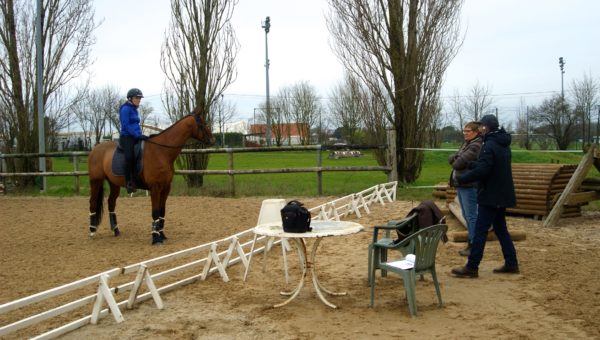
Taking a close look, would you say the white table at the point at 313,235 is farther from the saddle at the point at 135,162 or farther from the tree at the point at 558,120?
the tree at the point at 558,120

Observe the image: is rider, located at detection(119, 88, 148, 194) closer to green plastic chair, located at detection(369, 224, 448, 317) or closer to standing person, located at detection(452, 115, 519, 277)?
green plastic chair, located at detection(369, 224, 448, 317)

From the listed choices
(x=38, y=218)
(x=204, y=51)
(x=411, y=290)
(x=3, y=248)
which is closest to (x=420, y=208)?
(x=411, y=290)

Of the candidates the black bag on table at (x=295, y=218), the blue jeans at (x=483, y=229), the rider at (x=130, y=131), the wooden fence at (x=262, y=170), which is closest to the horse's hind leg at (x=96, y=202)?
the rider at (x=130, y=131)

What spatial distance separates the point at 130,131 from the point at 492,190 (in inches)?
206

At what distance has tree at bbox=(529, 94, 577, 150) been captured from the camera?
89.8ft

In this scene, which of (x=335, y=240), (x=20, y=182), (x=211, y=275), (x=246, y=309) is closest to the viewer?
(x=246, y=309)

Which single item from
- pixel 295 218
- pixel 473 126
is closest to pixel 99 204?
pixel 295 218

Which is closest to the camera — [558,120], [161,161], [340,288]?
[340,288]

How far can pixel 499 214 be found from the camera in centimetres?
593

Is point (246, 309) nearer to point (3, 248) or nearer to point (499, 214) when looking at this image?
point (499, 214)

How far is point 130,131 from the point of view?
27.3ft

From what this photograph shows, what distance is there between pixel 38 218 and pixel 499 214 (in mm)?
9190

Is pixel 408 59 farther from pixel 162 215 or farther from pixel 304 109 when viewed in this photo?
pixel 304 109

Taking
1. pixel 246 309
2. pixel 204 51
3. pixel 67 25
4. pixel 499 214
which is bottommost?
pixel 246 309
